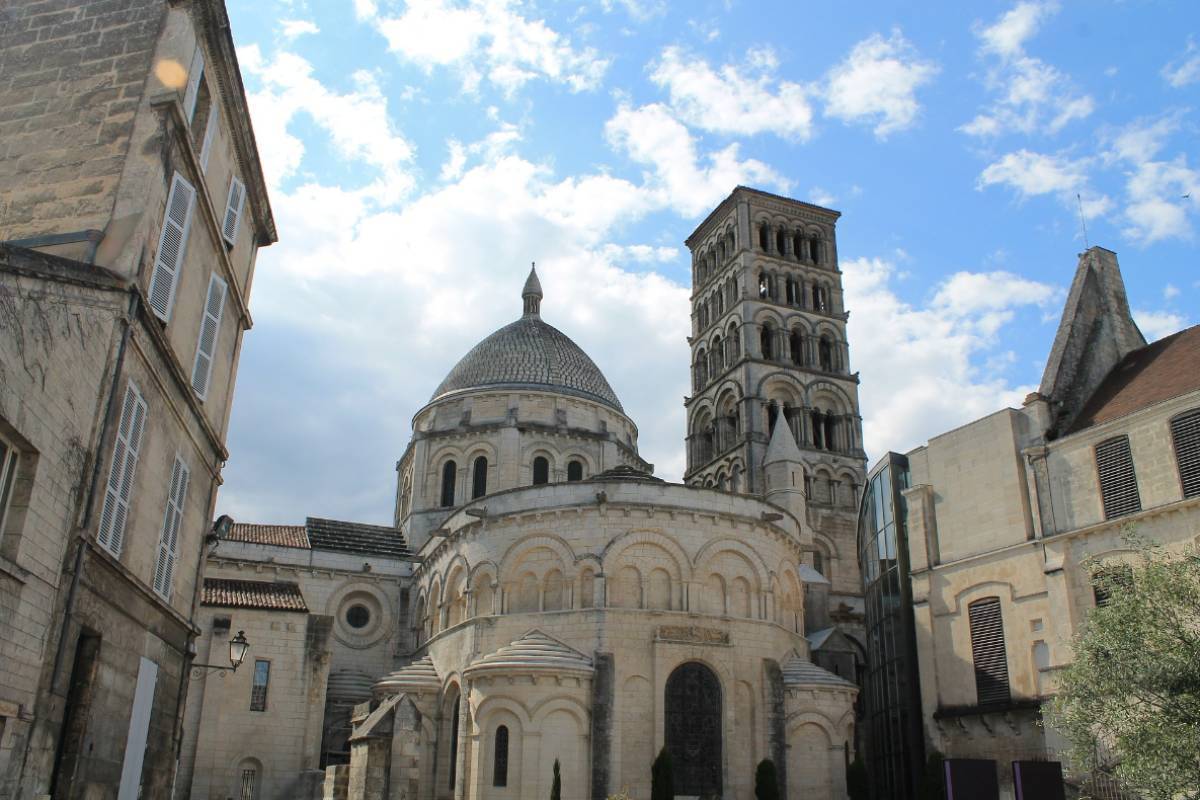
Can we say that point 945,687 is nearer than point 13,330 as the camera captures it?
No

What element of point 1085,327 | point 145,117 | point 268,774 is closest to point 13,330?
point 145,117

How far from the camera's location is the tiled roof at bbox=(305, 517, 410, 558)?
155 feet

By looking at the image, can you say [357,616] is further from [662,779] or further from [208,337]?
[208,337]

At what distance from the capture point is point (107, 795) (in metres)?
14.9

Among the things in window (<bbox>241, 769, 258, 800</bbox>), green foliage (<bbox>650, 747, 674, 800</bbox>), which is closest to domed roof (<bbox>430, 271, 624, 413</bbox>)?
window (<bbox>241, 769, 258, 800</bbox>)

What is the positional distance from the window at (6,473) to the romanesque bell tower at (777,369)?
40342 mm

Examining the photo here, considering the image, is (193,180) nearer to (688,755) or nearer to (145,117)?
(145,117)

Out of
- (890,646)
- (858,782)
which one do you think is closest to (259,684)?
(858,782)

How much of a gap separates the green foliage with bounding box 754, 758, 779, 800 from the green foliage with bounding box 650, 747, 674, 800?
285 cm

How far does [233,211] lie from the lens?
2017 centimetres

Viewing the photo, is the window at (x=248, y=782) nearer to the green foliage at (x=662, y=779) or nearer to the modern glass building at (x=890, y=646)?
the green foliage at (x=662, y=779)

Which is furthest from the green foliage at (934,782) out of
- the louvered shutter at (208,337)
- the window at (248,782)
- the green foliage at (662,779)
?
the louvered shutter at (208,337)

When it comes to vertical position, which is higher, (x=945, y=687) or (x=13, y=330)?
(x=13, y=330)

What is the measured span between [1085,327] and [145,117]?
28341 millimetres
